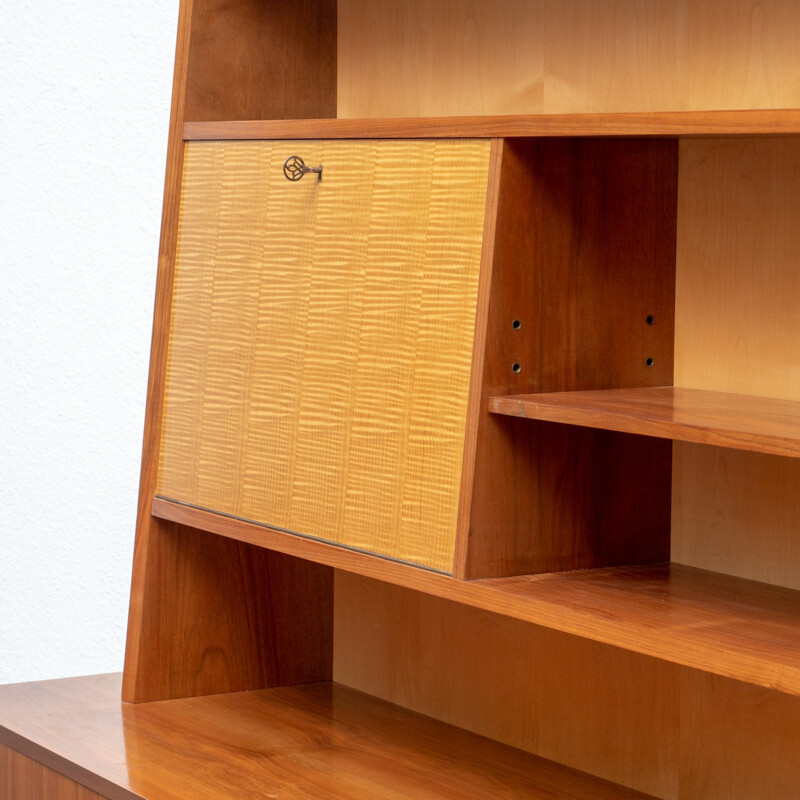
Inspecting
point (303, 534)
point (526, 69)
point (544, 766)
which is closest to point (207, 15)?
point (526, 69)

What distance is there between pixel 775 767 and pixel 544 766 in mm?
381

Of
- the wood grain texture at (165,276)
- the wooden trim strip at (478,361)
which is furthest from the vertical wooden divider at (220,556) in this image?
the wooden trim strip at (478,361)

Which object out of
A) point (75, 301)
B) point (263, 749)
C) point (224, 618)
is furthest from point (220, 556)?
point (75, 301)

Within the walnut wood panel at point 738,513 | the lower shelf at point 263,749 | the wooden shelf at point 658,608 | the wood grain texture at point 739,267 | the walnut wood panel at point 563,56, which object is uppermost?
the walnut wood panel at point 563,56

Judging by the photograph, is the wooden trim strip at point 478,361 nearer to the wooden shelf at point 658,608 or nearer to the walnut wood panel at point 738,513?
the wooden shelf at point 658,608

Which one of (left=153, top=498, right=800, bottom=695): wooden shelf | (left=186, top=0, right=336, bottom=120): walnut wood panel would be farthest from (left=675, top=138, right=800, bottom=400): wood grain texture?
(left=186, top=0, right=336, bottom=120): walnut wood panel

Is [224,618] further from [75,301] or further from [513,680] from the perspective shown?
[75,301]

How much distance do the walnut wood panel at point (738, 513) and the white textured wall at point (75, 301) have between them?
1737mm

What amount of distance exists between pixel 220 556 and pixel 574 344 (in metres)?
0.83

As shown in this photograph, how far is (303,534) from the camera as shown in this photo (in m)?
1.87

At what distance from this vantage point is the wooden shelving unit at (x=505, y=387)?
160 cm

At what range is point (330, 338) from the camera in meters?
1.83

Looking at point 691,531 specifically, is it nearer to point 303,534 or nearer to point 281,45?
point 303,534

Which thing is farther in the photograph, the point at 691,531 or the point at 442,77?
the point at 442,77
